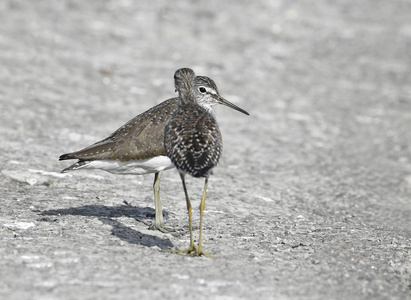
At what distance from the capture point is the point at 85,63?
1362cm

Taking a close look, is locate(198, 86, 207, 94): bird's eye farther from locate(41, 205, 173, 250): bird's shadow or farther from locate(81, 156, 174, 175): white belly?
locate(41, 205, 173, 250): bird's shadow

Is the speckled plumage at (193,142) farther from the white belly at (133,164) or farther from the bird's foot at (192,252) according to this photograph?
the bird's foot at (192,252)

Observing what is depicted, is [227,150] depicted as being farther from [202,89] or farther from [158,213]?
[158,213]

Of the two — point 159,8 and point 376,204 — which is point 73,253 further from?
point 159,8

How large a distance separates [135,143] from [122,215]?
2.91 feet

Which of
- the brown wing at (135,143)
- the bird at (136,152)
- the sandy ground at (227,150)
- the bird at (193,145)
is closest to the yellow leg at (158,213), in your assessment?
the bird at (136,152)

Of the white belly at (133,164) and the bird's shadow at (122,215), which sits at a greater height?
the white belly at (133,164)

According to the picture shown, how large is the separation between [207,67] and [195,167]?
902cm

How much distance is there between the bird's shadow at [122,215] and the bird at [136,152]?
1.14 feet

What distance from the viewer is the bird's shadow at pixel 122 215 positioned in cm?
648

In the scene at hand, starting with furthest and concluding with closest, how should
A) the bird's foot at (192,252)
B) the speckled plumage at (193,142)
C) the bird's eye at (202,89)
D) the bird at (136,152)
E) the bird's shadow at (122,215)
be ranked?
1. the bird's eye at (202,89)
2. the bird at (136,152)
3. the bird's shadow at (122,215)
4. the bird's foot at (192,252)
5. the speckled plumage at (193,142)

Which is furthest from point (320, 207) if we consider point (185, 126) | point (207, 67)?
point (207, 67)

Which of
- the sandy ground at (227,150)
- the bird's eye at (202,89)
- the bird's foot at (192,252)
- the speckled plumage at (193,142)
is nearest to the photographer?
the sandy ground at (227,150)

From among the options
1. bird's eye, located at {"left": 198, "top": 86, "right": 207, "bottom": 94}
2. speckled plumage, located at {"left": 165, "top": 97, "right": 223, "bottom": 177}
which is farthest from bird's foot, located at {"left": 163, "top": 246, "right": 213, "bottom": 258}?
bird's eye, located at {"left": 198, "top": 86, "right": 207, "bottom": 94}
